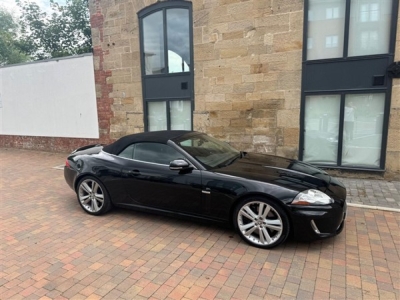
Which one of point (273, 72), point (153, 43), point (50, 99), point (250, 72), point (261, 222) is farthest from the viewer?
point (50, 99)

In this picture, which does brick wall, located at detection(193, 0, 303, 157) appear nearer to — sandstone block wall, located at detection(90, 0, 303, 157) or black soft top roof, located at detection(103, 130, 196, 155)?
sandstone block wall, located at detection(90, 0, 303, 157)

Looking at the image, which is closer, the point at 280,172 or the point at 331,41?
the point at 280,172

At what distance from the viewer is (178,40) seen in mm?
8133

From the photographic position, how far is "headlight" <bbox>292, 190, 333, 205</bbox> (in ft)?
10.6

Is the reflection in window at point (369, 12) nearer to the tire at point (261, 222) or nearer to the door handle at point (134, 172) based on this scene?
the tire at point (261, 222)

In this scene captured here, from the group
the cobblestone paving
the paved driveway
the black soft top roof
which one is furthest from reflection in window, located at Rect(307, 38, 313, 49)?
the black soft top roof

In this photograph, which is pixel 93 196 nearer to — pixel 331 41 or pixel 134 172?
pixel 134 172

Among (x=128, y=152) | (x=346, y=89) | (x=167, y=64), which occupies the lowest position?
(x=128, y=152)

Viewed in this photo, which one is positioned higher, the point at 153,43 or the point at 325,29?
the point at 153,43

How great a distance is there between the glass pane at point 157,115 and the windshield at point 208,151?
4.12m

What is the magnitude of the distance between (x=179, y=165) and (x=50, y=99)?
8882 millimetres

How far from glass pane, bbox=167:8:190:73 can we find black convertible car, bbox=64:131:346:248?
13.4ft

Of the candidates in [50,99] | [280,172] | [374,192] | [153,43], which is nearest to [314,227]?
[280,172]

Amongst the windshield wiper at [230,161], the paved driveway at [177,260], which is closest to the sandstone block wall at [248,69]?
the windshield wiper at [230,161]
